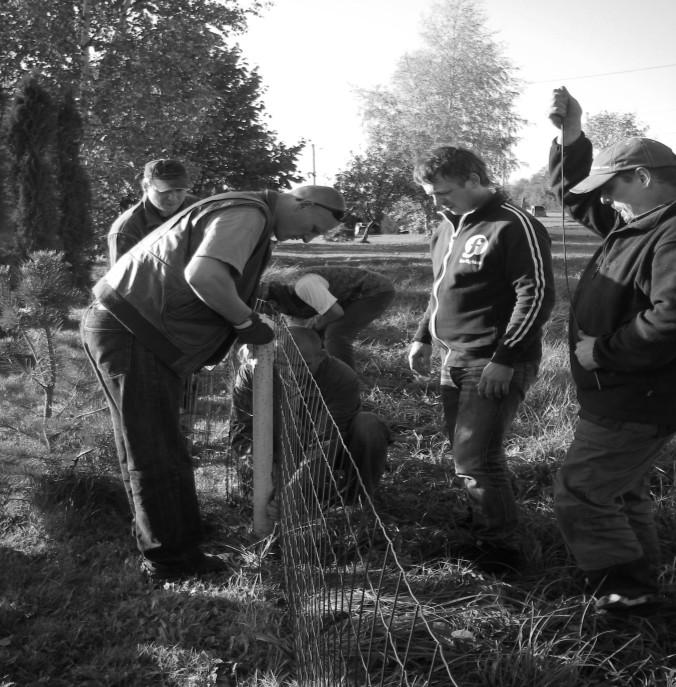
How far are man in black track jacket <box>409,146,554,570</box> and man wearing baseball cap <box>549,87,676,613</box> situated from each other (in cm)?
27

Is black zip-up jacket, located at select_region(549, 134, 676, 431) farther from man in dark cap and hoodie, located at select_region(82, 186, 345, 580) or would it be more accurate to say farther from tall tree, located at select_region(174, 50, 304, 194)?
tall tree, located at select_region(174, 50, 304, 194)

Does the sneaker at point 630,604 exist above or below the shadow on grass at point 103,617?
above

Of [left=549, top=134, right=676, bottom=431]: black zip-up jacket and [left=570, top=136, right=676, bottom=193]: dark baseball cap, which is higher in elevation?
[left=570, top=136, right=676, bottom=193]: dark baseball cap

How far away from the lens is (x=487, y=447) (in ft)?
Answer: 9.55

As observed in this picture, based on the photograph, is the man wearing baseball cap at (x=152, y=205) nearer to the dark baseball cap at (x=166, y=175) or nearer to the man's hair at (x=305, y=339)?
the dark baseball cap at (x=166, y=175)

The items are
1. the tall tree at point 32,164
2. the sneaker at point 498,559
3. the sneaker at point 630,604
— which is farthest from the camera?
the tall tree at point 32,164

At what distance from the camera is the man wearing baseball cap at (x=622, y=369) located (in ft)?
7.20

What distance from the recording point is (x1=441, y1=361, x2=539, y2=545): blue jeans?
2.89 meters

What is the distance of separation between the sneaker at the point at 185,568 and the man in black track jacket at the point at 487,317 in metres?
1.09

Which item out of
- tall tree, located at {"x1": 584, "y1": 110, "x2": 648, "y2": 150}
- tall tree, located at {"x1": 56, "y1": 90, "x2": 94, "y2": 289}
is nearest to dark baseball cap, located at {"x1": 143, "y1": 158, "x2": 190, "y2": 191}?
tall tree, located at {"x1": 56, "y1": 90, "x2": 94, "y2": 289}

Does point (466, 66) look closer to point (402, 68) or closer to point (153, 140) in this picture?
point (402, 68)

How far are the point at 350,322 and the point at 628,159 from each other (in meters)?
2.55

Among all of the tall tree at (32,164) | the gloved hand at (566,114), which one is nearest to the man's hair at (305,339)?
the gloved hand at (566,114)

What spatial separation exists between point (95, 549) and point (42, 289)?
49.5 inches
